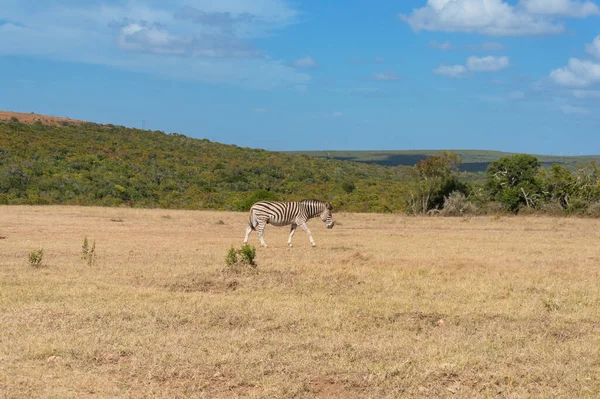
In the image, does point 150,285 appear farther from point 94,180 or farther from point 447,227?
point 94,180

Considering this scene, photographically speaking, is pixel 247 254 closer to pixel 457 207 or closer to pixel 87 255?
pixel 87 255

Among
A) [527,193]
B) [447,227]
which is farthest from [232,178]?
[447,227]

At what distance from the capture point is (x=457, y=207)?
35.8 m

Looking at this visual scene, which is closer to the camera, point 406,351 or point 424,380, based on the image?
point 424,380

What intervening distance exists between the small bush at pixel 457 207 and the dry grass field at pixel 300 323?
1654cm

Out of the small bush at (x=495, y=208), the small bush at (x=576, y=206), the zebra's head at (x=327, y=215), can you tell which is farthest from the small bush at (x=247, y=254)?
the small bush at (x=576, y=206)

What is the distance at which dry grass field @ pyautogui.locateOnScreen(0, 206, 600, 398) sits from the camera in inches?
278

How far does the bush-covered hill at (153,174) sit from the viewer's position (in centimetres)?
4556

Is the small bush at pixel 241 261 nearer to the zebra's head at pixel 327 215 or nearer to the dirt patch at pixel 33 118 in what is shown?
the zebra's head at pixel 327 215

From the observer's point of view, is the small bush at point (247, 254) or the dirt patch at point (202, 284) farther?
the small bush at point (247, 254)

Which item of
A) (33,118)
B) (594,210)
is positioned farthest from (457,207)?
(33,118)

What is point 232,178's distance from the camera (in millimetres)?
59594

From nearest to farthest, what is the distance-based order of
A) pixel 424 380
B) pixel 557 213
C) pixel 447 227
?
pixel 424 380, pixel 447 227, pixel 557 213

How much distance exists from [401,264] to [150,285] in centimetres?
560
